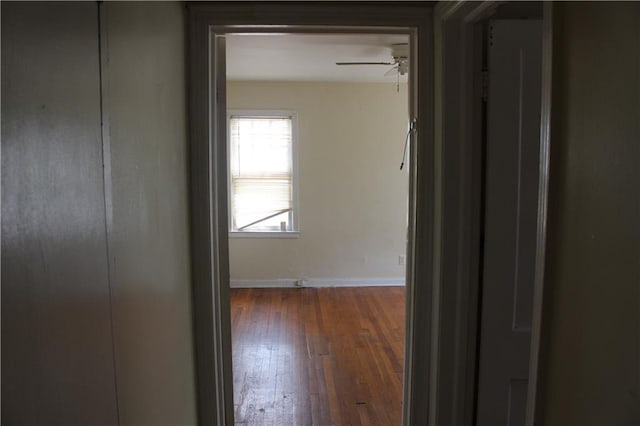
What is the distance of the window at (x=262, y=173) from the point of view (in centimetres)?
526

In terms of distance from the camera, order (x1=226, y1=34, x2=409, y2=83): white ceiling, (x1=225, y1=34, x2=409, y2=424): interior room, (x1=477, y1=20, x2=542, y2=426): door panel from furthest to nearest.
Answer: (x1=225, y1=34, x2=409, y2=424): interior room
(x1=226, y1=34, x2=409, y2=83): white ceiling
(x1=477, y1=20, x2=542, y2=426): door panel

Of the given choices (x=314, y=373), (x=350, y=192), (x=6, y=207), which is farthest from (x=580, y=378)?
(x=350, y=192)

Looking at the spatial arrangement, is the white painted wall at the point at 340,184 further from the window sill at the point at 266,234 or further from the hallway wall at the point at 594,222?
the hallway wall at the point at 594,222

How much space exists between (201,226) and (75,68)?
1.06 m

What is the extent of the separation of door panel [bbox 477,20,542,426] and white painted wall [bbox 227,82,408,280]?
3531 mm

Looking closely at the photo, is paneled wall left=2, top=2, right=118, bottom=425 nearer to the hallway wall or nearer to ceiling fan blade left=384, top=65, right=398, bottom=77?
the hallway wall

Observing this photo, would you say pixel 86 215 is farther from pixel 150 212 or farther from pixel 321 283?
pixel 321 283

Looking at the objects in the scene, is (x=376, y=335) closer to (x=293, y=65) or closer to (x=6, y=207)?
(x=293, y=65)

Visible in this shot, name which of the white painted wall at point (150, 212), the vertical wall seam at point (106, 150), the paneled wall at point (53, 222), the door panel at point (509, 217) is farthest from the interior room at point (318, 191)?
the paneled wall at point (53, 222)

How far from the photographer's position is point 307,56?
12.8 ft

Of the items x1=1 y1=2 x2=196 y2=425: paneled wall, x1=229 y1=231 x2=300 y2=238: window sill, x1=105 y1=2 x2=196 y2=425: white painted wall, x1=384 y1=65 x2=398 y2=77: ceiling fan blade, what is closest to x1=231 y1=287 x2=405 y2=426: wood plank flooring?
x1=229 y1=231 x2=300 y2=238: window sill

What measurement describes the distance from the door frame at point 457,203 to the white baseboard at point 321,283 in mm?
3519

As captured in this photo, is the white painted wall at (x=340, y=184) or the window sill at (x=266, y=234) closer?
the white painted wall at (x=340, y=184)

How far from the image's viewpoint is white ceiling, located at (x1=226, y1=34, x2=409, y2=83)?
3.32m
